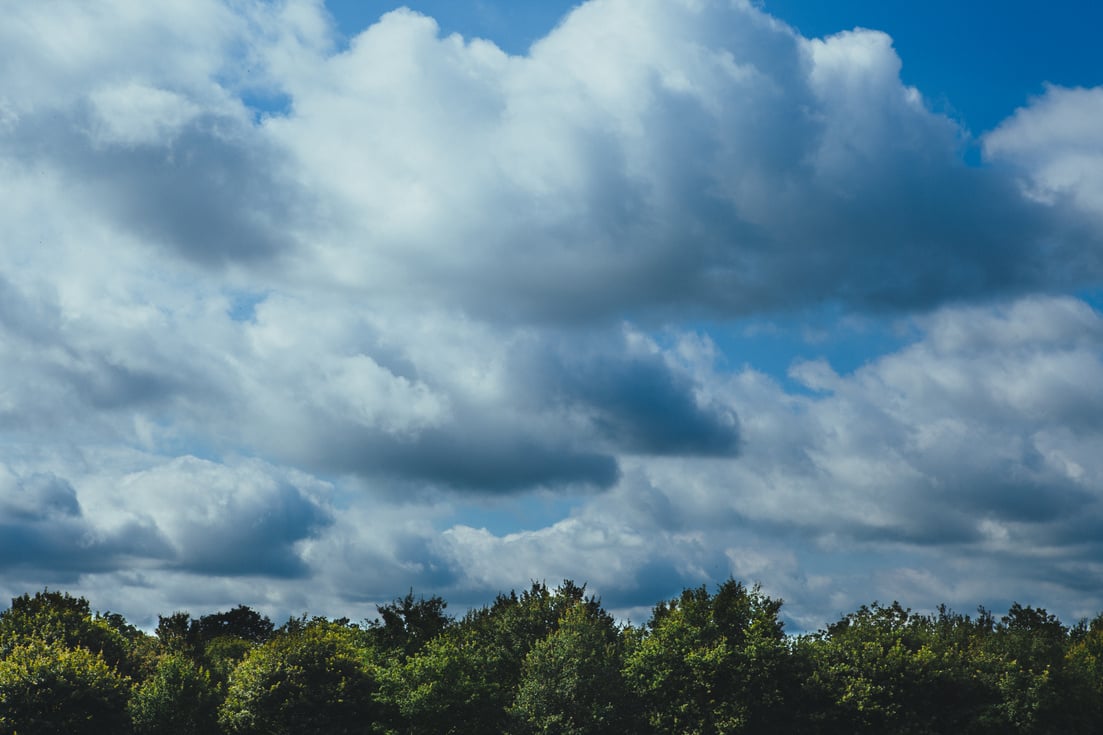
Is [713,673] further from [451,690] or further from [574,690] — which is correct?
[451,690]

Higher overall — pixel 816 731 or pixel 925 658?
pixel 925 658

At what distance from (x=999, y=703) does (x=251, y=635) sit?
128 m

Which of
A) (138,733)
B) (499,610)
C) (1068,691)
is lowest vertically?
(138,733)

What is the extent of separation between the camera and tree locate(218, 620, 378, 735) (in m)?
70.2

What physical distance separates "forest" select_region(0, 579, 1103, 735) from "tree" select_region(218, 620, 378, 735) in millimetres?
96

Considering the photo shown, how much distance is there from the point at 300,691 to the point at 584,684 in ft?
63.6

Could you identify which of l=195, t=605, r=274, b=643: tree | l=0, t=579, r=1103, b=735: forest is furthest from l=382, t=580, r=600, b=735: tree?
l=195, t=605, r=274, b=643: tree

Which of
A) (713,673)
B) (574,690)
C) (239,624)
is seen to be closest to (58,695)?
(574,690)

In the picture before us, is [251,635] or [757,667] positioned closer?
[757,667]

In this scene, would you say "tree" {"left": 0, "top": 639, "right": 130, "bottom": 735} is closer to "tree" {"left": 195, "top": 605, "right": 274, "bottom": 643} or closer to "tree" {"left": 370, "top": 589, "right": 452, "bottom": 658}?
"tree" {"left": 370, "top": 589, "right": 452, "bottom": 658}

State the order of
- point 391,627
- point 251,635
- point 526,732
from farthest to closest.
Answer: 1. point 251,635
2. point 391,627
3. point 526,732

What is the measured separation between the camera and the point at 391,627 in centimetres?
9431

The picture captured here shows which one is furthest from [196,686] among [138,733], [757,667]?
[757,667]

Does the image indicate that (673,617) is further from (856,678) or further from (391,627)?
(391,627)
